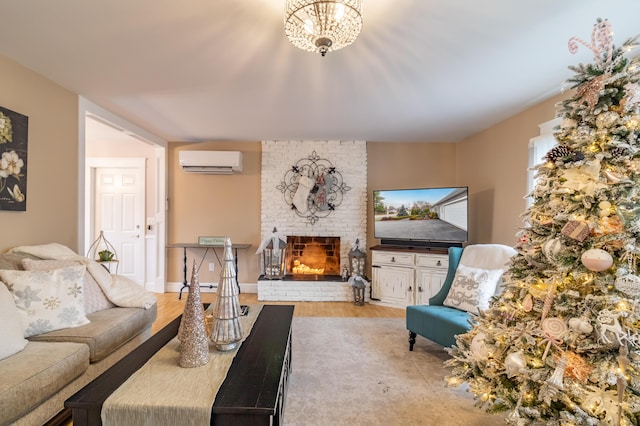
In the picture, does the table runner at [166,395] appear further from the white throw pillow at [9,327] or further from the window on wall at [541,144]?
the window on wall at [541,144]

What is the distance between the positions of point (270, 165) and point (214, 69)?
235cm

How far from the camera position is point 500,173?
11.7 ft

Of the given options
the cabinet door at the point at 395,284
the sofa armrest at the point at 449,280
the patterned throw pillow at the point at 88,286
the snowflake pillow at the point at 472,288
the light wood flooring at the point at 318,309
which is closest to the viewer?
the patterned throw pillow at the point at 88,286

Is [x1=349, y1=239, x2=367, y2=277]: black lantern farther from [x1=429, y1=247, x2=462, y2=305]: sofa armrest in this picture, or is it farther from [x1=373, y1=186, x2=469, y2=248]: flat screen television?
[x1=429, y1=247, x2=462, y2=305]: sofa armrest

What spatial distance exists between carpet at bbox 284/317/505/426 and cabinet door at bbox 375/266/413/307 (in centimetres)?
88

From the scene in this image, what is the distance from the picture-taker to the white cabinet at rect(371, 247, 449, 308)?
3754 millimetres

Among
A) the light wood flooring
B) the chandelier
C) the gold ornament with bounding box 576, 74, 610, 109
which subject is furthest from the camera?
the light wood flooring

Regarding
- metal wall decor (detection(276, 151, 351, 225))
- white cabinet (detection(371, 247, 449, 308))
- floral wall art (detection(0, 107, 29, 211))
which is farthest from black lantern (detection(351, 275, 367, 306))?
floral wall art (detection(0, 107, 29, 211))

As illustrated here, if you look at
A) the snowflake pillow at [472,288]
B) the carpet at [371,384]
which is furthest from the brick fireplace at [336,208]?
the snowflake pillow at [472,288]

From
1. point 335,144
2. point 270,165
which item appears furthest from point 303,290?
point 335,144

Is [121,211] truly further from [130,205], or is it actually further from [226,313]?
[226,313]

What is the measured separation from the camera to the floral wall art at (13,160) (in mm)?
2209

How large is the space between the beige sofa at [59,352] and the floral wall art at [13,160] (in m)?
0.42

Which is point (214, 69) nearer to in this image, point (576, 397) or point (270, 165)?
point (270, 165)
